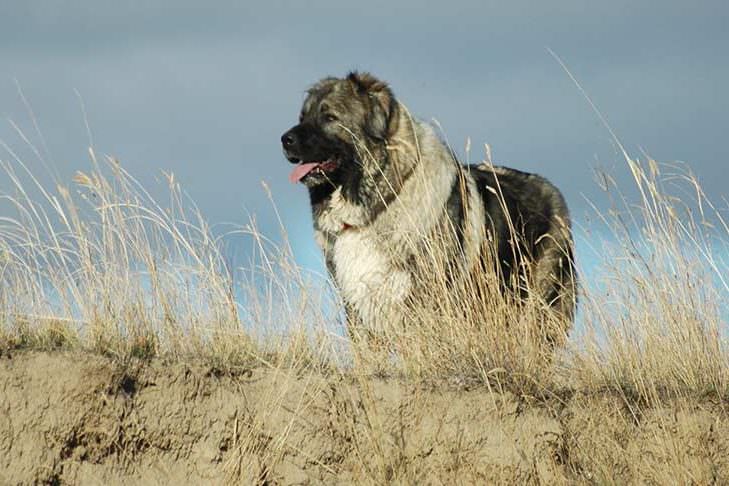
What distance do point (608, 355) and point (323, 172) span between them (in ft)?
7.89

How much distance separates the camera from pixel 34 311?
16.3 feet

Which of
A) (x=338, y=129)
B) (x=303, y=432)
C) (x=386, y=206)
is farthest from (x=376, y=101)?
(x=303, y=432)

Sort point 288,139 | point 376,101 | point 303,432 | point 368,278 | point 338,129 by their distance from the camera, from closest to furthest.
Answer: point 303,432, point 368,278, point 288,139, point 338,129, point 376,101

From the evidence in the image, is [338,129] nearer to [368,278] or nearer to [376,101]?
[376,101]

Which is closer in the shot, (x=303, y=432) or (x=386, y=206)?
(x=303, y=432)

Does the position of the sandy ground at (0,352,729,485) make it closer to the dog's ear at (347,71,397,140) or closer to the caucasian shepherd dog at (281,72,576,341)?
the caucasian shepherd dog at (281,72,576,341)

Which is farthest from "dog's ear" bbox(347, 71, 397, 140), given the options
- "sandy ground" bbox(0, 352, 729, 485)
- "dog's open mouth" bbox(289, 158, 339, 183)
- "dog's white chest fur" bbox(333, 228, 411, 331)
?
"sandy ground" bbox(0, 352, 729, 485)

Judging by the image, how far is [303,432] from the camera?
4641mm

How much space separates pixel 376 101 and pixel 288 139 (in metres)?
0.79

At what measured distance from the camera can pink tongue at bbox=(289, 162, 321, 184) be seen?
7035 mm

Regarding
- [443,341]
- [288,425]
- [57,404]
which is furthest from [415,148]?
[57,404]

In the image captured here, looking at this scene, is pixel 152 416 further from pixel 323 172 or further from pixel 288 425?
pixel 323 172

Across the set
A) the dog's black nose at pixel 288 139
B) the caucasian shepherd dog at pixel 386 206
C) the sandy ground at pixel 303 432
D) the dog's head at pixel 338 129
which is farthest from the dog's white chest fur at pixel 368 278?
the sandy ground at pixel 303 432

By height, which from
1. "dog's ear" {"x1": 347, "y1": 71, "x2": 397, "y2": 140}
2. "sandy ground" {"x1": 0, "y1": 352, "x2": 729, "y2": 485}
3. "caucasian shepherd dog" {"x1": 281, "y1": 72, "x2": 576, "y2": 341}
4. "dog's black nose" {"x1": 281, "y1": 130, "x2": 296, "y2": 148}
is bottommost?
"sandy ground" {"x1": 0, "y1": 352, "x2": 729, "y2": 485}
